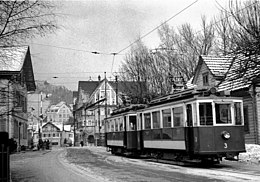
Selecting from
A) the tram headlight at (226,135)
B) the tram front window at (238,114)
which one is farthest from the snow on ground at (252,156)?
the tram headlight at (226,135)

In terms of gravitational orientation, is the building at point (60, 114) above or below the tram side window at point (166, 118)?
above

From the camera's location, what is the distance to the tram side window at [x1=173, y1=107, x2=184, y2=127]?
17125 millimetres

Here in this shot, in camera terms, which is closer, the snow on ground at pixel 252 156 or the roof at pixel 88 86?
the snow on ground at pixel 252 156

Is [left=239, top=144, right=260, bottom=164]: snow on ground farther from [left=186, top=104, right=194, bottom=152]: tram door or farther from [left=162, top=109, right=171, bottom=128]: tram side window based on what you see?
[left=162, top=109, right=171, bottom=128]: tram side window

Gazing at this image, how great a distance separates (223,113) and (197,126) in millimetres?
1288

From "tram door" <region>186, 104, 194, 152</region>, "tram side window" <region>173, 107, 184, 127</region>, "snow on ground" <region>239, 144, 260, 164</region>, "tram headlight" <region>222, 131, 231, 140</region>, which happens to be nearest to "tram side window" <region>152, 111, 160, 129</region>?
"tram side window" <region>173, 107, 184, 127</region>

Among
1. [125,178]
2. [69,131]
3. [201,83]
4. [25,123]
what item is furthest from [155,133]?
[69,131]

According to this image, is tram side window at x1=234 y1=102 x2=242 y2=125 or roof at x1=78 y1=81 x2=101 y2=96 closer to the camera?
tram side window at x1=234 y1=102 x2=242 y2=125

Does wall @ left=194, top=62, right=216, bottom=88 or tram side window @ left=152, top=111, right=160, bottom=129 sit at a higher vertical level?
wall @ left=194, top=62, right=216, bottom=88

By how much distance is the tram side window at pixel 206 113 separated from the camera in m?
16.0

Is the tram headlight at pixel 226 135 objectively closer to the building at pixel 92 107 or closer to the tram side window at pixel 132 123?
the tram side window at pixel 132 123

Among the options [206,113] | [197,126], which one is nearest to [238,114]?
[206,113]

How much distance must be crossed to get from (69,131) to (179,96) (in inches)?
3506

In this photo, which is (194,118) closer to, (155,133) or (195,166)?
(195,166)
